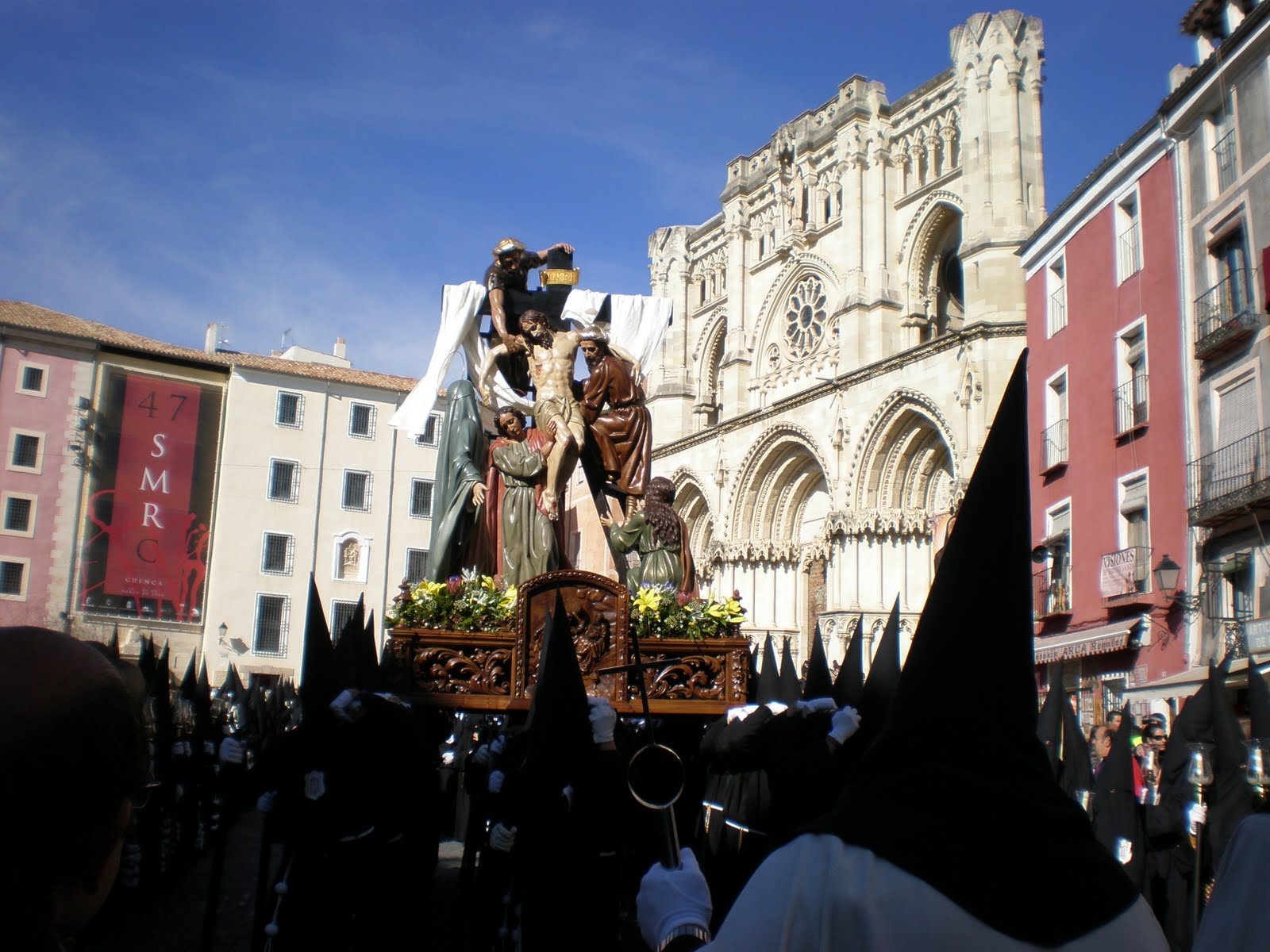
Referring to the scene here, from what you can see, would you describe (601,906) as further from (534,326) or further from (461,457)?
(534,326)

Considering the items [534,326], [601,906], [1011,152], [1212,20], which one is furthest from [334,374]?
[601,906]

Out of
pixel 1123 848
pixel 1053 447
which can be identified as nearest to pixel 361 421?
pixel 1053 447

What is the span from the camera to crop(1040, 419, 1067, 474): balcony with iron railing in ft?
80.1

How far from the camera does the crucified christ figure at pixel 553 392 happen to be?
1066 cm

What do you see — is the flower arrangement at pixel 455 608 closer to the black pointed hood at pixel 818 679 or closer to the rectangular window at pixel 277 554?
the black pointed hood at pixel 818 679

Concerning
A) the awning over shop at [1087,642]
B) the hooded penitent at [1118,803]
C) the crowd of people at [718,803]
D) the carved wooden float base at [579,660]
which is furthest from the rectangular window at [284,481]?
the hooded penitent at [1118,803]

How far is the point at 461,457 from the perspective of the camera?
1067 cm

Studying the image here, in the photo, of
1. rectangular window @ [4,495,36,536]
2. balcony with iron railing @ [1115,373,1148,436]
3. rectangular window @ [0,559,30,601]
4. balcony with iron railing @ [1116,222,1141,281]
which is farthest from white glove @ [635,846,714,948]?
rectangular window @ [4,495,36,536]

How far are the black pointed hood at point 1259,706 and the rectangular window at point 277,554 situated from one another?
38496 millimetres

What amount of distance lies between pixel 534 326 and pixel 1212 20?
1773 cm

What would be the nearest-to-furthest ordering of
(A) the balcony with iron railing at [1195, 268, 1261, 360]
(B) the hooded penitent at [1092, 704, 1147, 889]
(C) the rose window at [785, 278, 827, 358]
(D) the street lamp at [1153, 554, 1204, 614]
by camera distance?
(B) the hooded penitent at [1092, 704, 1147, 889], (A) the balcony with iron railing at [1195, 268, 1261, 360], (D) the street lamp at [1153, 554, 1204, 614], (C) the rose window at [785, 278, 827, 358]

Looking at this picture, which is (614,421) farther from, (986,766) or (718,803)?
(986,766)

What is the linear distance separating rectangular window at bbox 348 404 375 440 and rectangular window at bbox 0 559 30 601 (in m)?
12.0

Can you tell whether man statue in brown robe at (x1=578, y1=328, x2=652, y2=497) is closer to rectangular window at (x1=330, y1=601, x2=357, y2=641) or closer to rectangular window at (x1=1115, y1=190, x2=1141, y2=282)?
rectangular window at (x1=1115, y1=190, x2=1141, y2=282)
